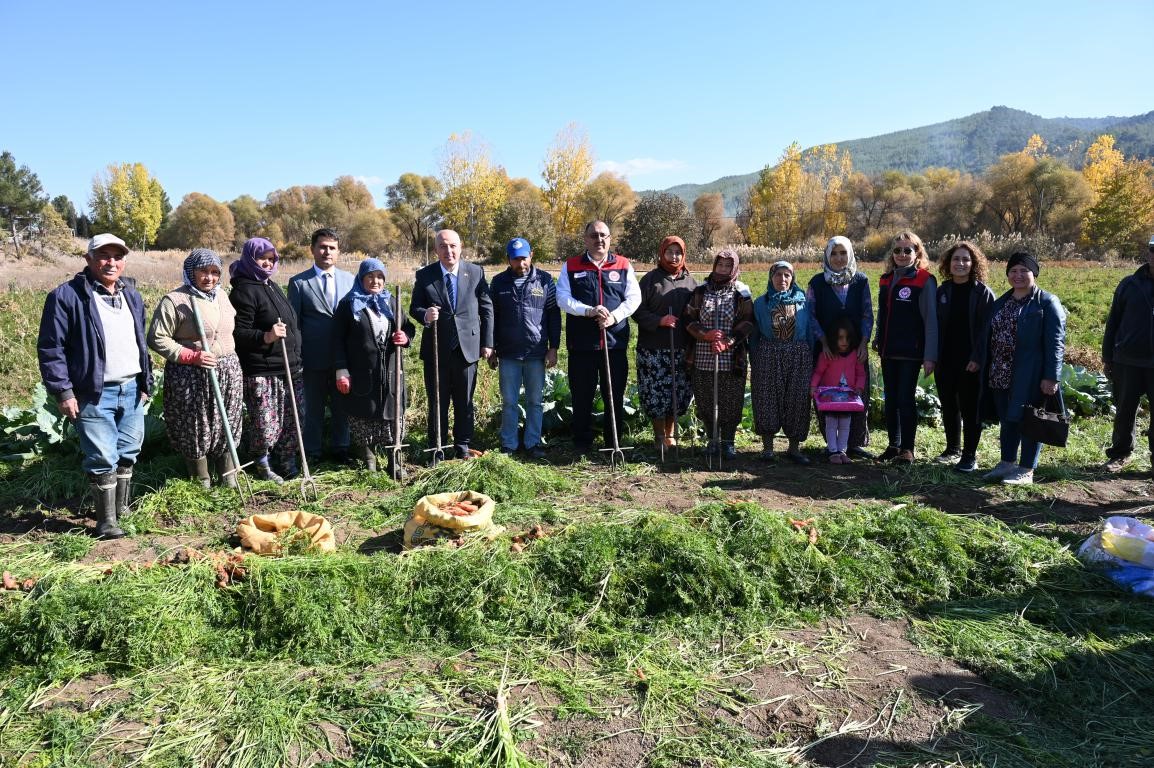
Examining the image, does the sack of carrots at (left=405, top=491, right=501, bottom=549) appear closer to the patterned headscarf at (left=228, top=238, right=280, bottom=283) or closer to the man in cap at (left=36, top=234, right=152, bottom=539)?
the man in cap at (left=36, top=234, right=152, bottom=539)

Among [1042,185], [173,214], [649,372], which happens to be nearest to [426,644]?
[649,372]

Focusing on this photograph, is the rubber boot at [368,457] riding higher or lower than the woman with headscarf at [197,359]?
lower

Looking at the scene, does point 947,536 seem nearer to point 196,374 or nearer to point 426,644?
point 426,644

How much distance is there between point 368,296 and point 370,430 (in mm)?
1153

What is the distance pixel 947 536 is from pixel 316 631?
12.0ft

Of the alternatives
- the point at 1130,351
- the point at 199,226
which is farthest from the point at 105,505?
the point at 199,226

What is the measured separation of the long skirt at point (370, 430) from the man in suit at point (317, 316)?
23 cm

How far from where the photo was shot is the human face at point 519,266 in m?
6.27

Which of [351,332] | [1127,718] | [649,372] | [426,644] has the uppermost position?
[351,332]

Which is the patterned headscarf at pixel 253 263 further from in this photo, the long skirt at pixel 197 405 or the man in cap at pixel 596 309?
the man in cap at pixel 596 309

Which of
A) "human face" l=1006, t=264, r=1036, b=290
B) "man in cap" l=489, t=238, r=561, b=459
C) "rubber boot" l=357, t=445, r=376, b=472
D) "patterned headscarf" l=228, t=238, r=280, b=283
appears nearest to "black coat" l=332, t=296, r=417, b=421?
"rubber boot" l=357, t=445, r=376, b=472

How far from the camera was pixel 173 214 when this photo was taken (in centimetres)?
6575

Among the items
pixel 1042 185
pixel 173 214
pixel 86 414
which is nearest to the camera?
pixel 86 414

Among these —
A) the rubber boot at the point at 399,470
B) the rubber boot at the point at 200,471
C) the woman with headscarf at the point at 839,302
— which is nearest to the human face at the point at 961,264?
the woman with headscarf at the point at 839,302
